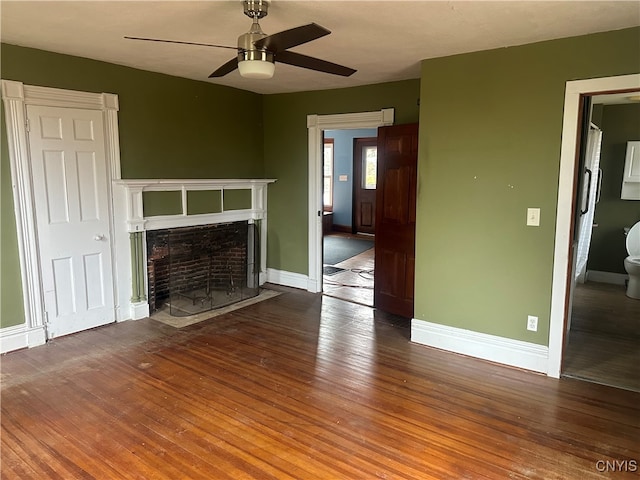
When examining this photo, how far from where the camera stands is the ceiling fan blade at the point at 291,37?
1961mm

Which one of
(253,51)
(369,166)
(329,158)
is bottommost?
(369,166)

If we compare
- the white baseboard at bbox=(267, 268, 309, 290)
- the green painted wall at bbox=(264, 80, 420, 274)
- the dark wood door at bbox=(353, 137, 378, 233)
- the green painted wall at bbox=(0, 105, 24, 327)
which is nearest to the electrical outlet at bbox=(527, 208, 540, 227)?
the green painted wall at bbox=(264, 80, 420, 274)

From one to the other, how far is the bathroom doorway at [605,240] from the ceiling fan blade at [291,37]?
3.17 metres

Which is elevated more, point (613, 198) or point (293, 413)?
point (613, 198)

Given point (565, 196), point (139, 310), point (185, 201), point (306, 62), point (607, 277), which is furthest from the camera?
point (607, 277)

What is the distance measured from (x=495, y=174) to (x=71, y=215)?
11.5 feet

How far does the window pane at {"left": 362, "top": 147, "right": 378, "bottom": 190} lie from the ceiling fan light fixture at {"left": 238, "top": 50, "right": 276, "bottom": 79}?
7780mm

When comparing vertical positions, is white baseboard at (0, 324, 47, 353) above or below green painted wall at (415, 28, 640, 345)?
below

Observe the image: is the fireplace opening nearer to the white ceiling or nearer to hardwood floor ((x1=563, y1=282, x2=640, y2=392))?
the white ceiling

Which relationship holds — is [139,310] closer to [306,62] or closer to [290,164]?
[290,164]

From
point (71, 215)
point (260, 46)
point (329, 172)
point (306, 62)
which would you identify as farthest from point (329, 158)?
point (260, 46)

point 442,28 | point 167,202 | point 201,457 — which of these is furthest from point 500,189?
point 167,202

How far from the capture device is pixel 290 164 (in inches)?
213

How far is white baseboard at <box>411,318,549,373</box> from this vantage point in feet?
10.7
